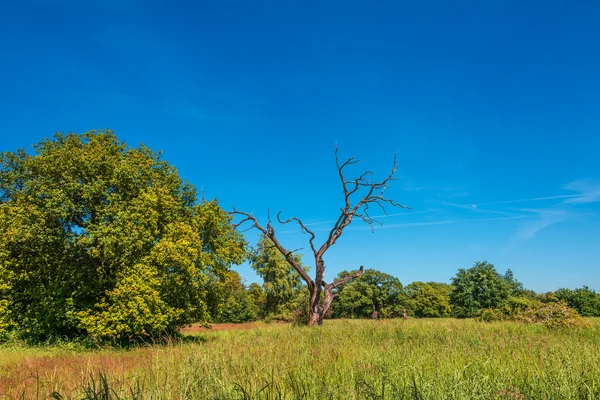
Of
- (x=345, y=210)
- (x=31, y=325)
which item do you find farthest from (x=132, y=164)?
(x=345, y=210)

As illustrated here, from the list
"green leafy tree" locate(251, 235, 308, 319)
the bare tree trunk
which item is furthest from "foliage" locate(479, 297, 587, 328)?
"green leafy tree" locate(251, 235, 308, 319)

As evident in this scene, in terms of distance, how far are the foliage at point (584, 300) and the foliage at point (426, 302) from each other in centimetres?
2168

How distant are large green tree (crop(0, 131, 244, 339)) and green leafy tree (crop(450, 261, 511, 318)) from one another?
47975 mm

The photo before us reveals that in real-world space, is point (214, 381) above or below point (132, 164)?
below

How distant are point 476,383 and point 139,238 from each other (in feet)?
60.0

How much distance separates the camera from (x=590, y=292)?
52125mm

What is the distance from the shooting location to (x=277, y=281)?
52.2 m

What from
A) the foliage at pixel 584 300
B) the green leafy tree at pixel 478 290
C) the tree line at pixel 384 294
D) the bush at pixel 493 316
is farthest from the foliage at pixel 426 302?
the bush at pixel 493 316

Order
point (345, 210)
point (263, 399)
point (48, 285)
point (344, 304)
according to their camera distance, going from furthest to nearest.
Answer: point (344, 304), point (345, 210), point (48, 285), point (263, 399)

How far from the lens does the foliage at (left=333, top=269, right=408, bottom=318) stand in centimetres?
6388

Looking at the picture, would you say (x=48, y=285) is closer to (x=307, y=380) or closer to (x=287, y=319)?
(x=307, y=380)

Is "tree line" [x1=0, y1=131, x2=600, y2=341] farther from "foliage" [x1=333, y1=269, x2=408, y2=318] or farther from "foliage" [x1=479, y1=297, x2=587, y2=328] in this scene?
"foliage" [x1=333, y1=269, x2=408, y2=318]

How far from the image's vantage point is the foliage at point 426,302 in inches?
2689

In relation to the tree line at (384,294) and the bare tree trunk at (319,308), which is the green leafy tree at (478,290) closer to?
the tree line at (384,294)
